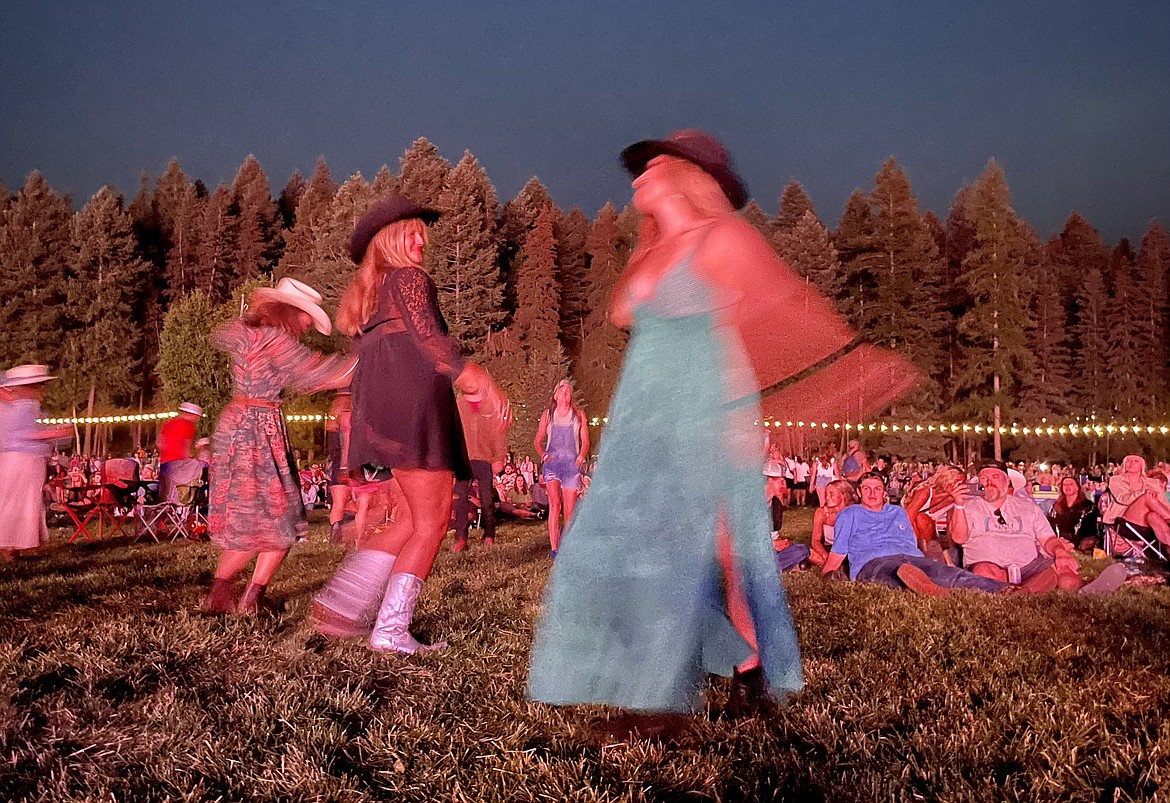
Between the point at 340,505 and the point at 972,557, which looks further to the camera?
the point at 340,505

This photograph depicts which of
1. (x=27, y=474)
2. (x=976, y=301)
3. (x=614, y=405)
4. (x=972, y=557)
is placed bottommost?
(x=972, y=557)

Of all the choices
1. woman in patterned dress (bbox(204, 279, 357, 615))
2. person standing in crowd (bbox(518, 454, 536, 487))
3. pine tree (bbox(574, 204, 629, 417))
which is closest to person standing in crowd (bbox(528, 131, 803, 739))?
woman in patterned dress (bbox(204, 279, 357, 615))

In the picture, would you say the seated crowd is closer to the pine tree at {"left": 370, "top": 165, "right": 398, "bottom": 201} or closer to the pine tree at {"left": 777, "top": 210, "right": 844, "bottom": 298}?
the pine tree at {"left": 777, "top": 210, "right": 844, "bottom": 298}

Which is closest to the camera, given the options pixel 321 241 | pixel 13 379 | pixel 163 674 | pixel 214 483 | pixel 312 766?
pixel 312 766

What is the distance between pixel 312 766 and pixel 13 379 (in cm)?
797

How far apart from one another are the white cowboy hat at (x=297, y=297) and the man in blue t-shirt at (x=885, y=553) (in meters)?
4.33

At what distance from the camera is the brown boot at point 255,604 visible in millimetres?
5191

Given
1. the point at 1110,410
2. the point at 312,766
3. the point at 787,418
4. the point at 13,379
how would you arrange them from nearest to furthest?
the point at 312,766 < the point at 787,418 < the point at 13,379 < the point at 1110,410

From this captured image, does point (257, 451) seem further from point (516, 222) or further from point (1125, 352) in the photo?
point (1125, 352)

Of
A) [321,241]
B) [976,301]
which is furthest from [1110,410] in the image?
[321,241]

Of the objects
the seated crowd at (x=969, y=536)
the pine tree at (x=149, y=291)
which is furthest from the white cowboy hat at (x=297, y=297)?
the pine tree at (x=149, y=291)

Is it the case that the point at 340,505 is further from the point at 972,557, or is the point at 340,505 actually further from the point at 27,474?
the point at 972,557

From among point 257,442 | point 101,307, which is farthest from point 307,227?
point 257,442

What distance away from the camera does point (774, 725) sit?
10.5ft
